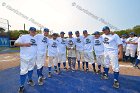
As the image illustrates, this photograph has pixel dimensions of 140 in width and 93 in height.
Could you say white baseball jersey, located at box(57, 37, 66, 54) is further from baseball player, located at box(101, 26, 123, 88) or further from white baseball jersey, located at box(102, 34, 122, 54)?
white baseball jersey, located at box(102, 34, 122, 54)

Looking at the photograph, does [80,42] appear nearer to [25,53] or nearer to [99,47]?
[99,47]

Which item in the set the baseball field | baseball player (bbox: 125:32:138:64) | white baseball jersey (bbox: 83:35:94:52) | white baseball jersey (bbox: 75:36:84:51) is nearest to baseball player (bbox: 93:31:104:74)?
white baseball jersey (bbox: 83:35:94:52)

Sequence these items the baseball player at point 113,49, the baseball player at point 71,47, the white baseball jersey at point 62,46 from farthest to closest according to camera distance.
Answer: the baseball player at point 71,47
the white baseball jersey at point 62,46
the baseball player at point 113,49

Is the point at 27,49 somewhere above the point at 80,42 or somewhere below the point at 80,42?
below

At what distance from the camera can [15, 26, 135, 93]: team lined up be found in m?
6.59

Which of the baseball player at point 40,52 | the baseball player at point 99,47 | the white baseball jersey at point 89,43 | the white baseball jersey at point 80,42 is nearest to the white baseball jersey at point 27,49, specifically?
the baseball player at point 40,52

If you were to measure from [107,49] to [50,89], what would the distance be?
2594mm

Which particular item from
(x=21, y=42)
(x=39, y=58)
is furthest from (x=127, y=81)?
(x=21, y=42)

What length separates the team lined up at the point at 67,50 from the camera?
6594 millimetres

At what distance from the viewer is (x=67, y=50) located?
10375 millimetres

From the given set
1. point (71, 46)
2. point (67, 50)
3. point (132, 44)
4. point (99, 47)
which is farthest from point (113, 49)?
point (132, 44)

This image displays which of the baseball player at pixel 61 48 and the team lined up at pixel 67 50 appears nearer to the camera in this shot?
the team lined up at pixel 67 50

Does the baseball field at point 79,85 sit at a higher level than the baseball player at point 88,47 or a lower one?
lower

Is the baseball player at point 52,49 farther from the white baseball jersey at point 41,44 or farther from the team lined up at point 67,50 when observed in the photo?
the white baseball jersey at point 41,44
